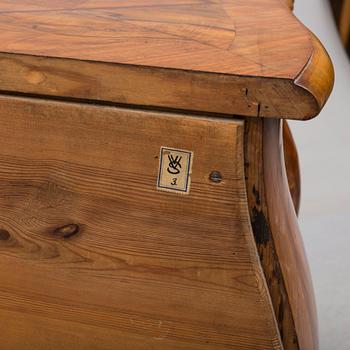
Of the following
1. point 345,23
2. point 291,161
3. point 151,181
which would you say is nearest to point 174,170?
point 151,181

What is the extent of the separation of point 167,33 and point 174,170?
0.41 ft

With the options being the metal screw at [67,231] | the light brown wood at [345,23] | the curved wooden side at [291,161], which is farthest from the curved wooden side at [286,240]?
the light brown wood at [345,23]

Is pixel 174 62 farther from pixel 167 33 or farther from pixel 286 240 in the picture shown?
pixel 286 240

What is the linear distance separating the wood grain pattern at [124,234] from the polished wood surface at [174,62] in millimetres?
18

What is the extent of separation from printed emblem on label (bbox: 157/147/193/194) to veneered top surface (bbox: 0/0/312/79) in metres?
0.07

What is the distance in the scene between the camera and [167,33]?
1.92 ft

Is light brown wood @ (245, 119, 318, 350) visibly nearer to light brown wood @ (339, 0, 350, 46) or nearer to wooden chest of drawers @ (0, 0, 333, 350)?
wooden chest of drawers @ (0, 0, 333, 350)

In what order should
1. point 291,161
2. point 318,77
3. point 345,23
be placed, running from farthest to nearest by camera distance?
1. point 345,23
2. point 291,161
3. point 318,77

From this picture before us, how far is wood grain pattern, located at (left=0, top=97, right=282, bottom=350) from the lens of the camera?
1.74ft

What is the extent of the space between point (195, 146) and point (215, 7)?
0.21 m

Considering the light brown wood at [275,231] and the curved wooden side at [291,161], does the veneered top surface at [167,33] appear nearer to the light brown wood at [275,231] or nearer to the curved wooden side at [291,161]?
the light brown wood at [275,231]

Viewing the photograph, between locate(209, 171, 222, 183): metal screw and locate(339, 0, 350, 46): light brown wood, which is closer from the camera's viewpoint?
locate(209, 171, 222, 183): metal screw

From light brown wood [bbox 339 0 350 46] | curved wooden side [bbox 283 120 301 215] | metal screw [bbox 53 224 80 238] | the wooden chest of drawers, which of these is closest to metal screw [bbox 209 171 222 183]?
the wooden chest of drawers

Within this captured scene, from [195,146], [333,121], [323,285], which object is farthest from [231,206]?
[333,121]
